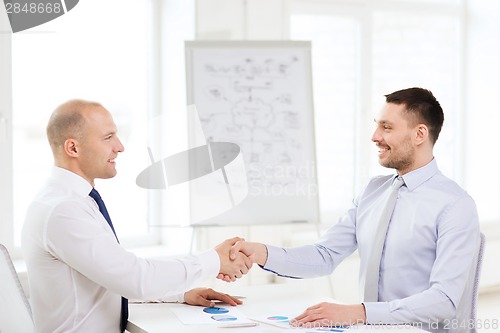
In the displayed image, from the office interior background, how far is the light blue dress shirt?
1.64 m

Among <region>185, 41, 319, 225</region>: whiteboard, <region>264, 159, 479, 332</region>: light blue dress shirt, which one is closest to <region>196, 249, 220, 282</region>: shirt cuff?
<region>264, 159, 479, 332</region>: light blue dress shirt

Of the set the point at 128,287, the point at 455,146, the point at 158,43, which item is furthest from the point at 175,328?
the point at 455,146

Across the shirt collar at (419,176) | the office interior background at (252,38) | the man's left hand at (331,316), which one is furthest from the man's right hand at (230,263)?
the office interior background at (252,38)

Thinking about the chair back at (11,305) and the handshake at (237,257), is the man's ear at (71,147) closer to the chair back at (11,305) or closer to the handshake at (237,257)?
the chair back at (11,305)

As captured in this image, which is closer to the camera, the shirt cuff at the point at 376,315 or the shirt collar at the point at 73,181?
the shirt cuff at the point at 376,315

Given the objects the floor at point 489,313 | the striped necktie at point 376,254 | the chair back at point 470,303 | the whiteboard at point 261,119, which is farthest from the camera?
the floor at point 489,313

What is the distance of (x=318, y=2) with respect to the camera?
16.2 feet

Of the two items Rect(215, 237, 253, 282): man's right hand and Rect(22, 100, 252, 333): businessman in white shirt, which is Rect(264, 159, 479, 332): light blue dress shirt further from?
Rect(22, 100, 252, 333): businessman in white shirt

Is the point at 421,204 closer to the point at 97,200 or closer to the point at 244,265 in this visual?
the point at 244,265

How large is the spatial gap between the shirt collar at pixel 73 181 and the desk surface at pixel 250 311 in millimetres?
430

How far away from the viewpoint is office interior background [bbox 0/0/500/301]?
398 centimetres

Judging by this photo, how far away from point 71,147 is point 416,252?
1.18 meters

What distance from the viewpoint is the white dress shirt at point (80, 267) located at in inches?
85.0

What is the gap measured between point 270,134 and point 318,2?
1346mm
